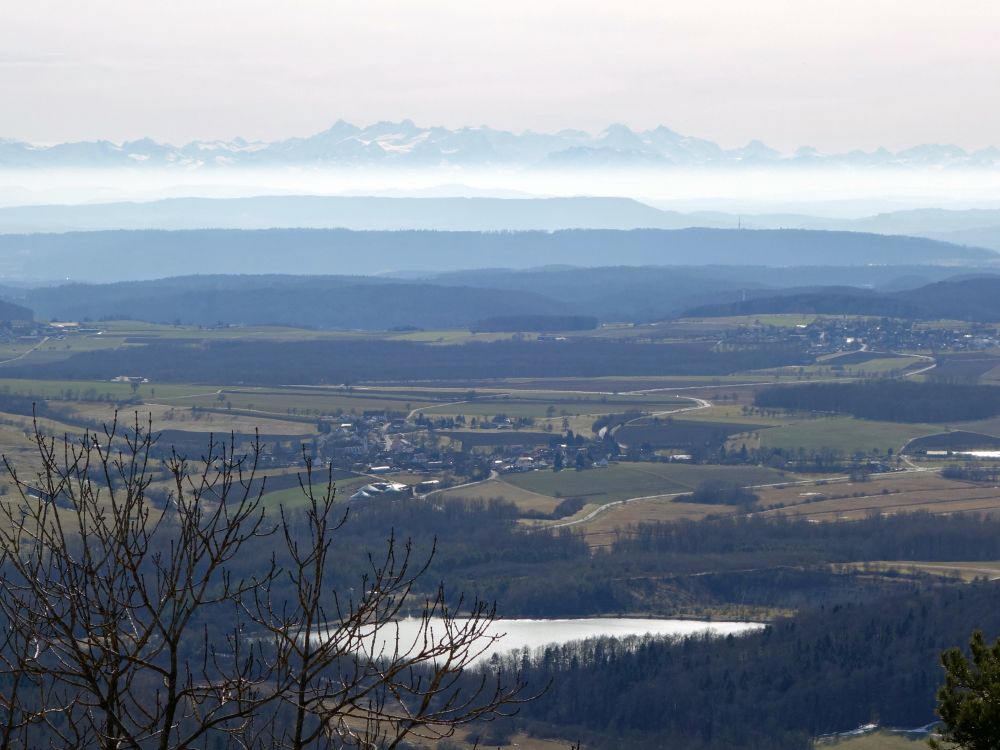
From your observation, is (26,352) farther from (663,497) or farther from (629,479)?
(663,497)

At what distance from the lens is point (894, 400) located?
102062mm

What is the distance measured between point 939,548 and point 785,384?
5229 centimetres

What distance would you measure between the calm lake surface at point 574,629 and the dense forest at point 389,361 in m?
67.8

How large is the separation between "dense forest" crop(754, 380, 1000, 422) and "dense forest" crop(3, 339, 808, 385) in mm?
20672

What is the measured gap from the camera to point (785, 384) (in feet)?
371

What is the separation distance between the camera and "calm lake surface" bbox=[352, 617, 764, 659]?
4872 cm

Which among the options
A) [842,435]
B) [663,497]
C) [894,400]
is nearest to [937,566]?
[663,497]

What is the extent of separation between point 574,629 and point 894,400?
55100 mm

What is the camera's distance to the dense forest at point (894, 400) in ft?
327

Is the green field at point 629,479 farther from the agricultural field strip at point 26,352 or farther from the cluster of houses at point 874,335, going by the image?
the agricultural field strip at point 26,352

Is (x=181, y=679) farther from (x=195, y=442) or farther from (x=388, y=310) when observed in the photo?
(x=388, y=310)

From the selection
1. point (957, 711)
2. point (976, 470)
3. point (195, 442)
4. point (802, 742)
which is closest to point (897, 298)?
point (976, 470)

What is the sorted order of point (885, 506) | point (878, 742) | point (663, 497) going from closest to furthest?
1. point (878, 742)
2. point (885, 506)
3. point (663, 497)

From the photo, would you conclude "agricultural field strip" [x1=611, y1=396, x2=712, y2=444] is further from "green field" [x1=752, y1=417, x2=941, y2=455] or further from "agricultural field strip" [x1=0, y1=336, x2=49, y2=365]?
"agricultural field strip" [x1=0, y1=336, x2=49, y2=365]
